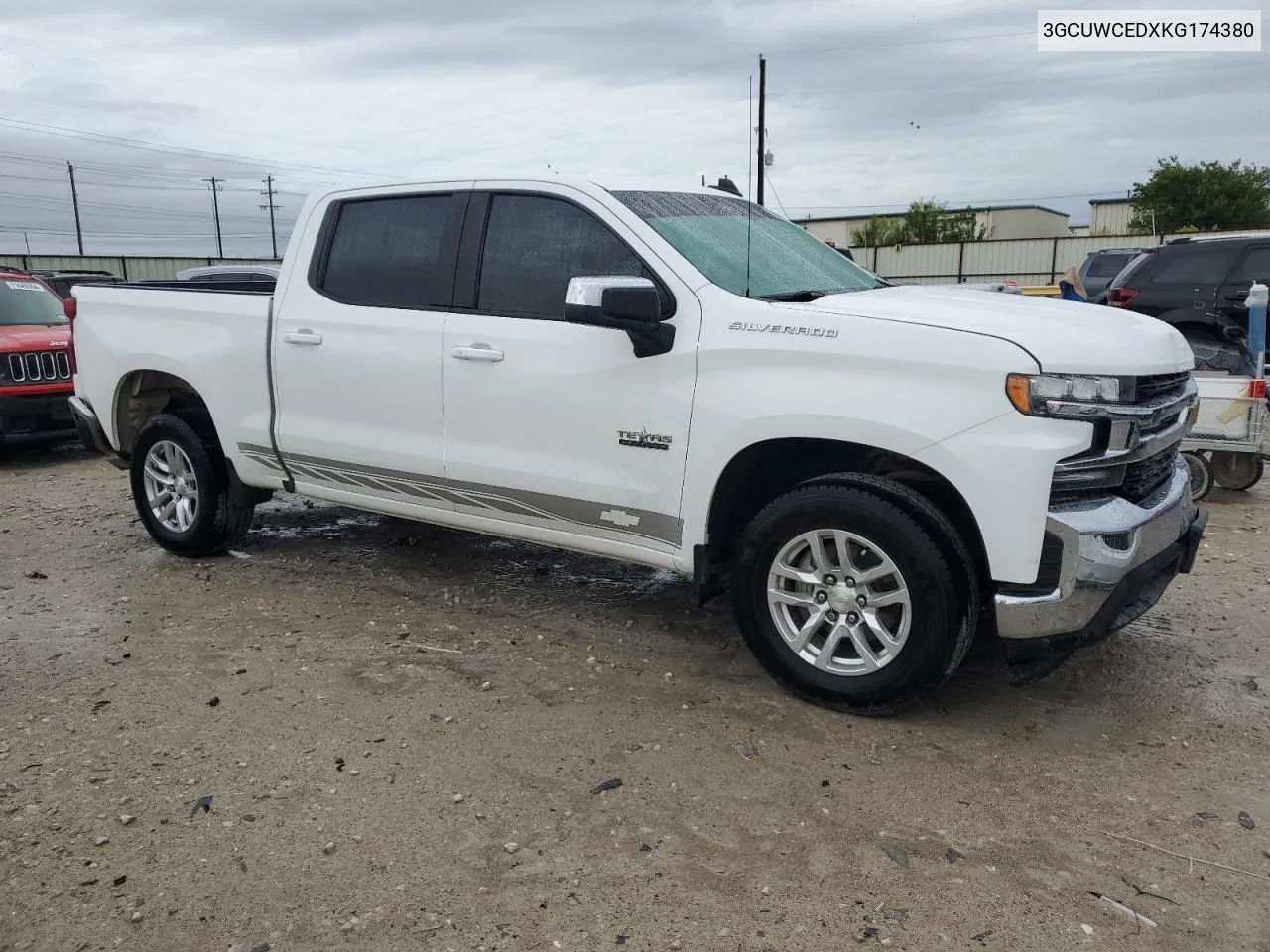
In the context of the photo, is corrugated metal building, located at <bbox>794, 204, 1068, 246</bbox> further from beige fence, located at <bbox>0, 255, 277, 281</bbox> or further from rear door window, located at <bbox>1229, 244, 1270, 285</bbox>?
rear door window, located at <bbox>1229, 244, 1270, 285</bbox>

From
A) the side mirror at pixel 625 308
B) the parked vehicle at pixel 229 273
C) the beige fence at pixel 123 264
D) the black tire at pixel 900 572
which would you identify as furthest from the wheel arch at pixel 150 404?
the beige fence at pixel 123 264

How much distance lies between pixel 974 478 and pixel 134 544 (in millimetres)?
5105

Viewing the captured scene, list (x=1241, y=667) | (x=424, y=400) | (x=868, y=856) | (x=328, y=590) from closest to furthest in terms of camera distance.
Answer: (x=868, y=856) < (x=1241, y=667) < (x=424, y=400) < (x=328, y=590)

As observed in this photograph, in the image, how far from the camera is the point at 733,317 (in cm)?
389

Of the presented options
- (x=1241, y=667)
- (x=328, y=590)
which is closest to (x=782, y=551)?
(x=1241, y=667)

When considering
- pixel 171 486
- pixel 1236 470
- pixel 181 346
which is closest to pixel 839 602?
pixel 181 346

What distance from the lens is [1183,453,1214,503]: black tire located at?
712cm

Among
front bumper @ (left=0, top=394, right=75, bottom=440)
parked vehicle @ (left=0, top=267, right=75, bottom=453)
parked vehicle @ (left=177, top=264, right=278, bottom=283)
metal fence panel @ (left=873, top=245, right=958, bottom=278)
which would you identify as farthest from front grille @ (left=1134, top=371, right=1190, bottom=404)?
metal fence panel @ (left=873, top=245, right=958, bottom=278)

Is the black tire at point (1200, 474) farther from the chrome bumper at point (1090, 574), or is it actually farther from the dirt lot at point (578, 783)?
the chrome bumper at point (1090, 574)

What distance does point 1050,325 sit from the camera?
11.6 feet

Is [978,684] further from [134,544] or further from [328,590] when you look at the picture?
[134,544]

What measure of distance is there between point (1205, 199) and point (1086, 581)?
1957 inches

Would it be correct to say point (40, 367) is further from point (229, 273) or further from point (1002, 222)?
point (1002, 222)

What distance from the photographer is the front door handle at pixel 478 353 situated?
4.45 meters
